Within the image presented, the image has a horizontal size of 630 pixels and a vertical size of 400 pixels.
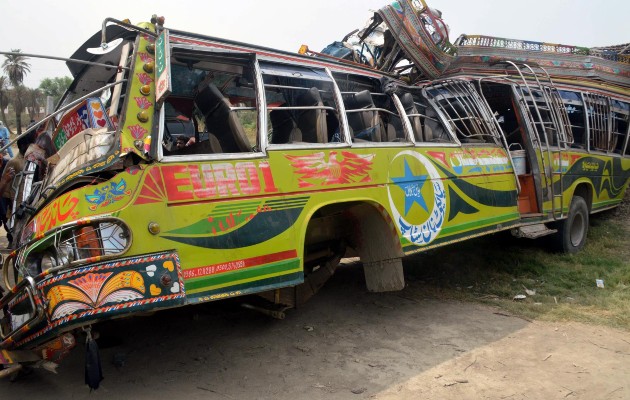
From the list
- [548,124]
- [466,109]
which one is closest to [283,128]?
[466,109]

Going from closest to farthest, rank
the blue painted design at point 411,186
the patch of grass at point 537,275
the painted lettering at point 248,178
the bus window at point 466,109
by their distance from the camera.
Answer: the painted lettering at point 248,178, the blue painted design at point 411,186, the patch of grass at point 537,275, the bus window at point 466,109

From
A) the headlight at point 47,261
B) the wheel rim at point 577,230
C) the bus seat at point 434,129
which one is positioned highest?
the bus seat at point 434,129

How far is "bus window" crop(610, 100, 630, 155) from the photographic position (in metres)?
7.62

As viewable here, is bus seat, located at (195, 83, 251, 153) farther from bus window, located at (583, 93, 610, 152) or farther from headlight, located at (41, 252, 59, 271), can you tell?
bus window, located at (583, 93, 610, 152)

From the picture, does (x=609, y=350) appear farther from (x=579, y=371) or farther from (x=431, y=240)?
(x=431, y=240)

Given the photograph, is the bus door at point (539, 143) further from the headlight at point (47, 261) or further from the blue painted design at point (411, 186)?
the headlight at point (47, 261)

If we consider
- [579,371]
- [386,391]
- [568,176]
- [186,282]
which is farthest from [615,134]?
[186,282]

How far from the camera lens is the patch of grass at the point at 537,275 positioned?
191 inches

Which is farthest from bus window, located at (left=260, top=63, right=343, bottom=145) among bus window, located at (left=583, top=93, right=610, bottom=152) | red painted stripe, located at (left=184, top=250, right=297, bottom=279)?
bus window, located at (left=583, top=93, right=610, bottom=152)

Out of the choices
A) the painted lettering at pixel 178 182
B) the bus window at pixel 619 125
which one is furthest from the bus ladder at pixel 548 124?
the painted lettering at pixel 178 182

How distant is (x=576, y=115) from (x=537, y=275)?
8.59 ft

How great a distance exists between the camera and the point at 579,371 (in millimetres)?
3484

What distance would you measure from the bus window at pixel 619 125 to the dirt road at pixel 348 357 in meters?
4.56

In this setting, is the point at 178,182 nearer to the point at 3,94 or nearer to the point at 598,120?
the point at 598,120
